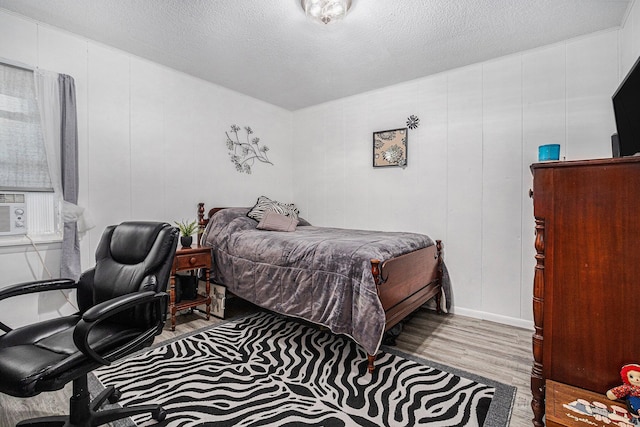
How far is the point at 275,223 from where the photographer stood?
350 centimetres

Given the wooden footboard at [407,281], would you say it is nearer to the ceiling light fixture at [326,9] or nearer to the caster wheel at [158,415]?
the caster wheel at [158,415]

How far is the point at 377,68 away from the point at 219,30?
5.18 ft

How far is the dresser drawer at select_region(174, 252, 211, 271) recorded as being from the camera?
2832mm

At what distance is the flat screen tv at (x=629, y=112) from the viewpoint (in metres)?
1.61

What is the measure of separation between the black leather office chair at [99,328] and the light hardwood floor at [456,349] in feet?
1.31

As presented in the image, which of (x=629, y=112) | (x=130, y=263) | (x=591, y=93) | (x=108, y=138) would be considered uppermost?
(x=591, y=93)

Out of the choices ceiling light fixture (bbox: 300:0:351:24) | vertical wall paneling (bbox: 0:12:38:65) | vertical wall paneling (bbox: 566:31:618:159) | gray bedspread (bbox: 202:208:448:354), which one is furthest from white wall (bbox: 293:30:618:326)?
vertical wall paneling (bbox: 0:12:38:65)

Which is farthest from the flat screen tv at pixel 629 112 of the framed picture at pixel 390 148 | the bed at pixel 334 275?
the framed picture at pixel 390 148

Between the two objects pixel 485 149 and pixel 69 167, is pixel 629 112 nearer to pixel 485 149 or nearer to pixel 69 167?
pixel 485 149

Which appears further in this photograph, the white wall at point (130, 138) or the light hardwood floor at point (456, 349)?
the white wall at point (130, 138)

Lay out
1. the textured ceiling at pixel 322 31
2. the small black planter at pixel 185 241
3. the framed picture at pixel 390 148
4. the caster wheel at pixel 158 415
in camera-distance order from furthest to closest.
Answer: the framed picture at pixel 390 148 < the small black planter at pixel 185 241 < the textured ceiling at pixel 322 31 < the caster wheel at pixel 158 415

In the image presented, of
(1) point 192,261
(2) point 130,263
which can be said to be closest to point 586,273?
(2) point 130,263

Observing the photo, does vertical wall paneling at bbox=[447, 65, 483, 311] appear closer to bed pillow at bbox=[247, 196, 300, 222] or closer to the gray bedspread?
the gray bedspread

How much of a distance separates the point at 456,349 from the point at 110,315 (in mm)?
2374
